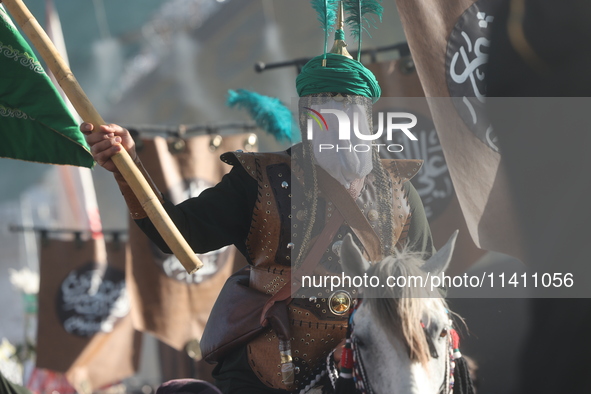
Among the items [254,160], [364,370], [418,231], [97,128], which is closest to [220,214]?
[254,160]

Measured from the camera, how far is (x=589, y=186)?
9.26 feet

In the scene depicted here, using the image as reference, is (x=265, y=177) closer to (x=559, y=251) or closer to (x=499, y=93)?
(x=499, y=93)

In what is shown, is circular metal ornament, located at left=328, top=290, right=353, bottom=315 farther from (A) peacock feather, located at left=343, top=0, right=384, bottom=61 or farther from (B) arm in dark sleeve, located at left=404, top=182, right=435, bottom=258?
(A) peacock feather, located at left=343, top=0, right=384, bottom=61

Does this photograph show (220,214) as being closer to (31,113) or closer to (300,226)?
(300,226)

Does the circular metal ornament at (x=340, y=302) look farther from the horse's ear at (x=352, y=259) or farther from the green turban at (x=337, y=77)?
the green turban at (x=337, y=77)

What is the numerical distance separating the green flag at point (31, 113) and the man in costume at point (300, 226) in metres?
0.37

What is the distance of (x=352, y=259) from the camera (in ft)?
6.88

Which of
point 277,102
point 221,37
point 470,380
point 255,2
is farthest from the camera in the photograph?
point 221,37

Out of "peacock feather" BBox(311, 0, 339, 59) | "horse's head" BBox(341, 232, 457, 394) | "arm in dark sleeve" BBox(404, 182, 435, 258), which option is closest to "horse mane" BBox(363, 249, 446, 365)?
"horse's head" BBox(341, 232, 457, 394)

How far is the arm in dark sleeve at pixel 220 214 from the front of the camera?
8.40 feet

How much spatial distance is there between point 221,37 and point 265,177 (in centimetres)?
1395

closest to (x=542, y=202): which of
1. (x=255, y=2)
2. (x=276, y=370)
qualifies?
(x=276, y=370)

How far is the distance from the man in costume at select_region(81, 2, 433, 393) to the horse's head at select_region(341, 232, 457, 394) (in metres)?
0.36

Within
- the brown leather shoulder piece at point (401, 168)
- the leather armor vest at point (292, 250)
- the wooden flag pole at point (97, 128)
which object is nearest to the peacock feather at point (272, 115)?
the leather armor vest at point (292, 250)
